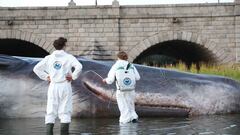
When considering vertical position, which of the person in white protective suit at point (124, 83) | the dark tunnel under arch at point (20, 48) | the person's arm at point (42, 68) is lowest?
the dark tunnel under arch at point (20, 48)

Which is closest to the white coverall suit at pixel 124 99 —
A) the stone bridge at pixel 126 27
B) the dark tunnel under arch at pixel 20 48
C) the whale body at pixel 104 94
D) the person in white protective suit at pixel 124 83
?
the person in white protective suit at pixel 124 83

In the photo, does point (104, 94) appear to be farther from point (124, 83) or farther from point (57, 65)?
point (57, 65)

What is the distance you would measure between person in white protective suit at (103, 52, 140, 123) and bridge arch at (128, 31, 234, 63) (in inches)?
853

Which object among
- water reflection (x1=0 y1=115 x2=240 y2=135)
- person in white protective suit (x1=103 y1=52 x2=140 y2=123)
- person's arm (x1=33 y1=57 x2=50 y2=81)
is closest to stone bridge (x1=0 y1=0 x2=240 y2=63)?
water reflection (x1=0 y1=115 x2=240 y2=135)

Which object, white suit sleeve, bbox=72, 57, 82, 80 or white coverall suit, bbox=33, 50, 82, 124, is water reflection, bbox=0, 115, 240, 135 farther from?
white suit sleeve, bbox=72, 57, 82, 80

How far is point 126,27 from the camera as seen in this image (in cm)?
3017

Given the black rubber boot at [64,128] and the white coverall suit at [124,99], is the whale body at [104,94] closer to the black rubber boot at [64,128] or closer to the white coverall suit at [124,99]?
the white coverall suit at [124,99]

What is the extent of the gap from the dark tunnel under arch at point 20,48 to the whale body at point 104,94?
22675 mm

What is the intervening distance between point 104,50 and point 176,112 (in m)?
20.4

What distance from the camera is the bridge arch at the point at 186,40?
3022 centimetres

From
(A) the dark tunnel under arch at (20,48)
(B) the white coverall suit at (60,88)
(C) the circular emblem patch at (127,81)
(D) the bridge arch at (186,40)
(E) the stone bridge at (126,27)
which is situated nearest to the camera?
(B) the white coverall suit at (60,88)

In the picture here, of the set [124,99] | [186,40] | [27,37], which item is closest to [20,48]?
[27,37]

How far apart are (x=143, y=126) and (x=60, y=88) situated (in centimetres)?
176

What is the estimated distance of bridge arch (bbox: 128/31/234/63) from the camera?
30219 mm
